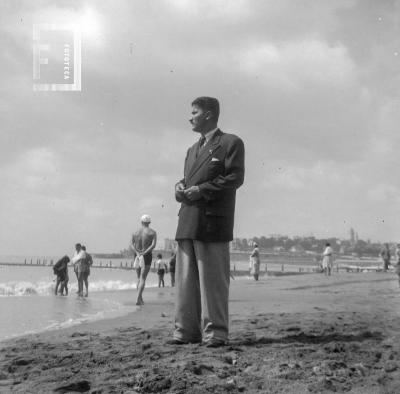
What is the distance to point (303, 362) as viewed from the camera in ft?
10.4

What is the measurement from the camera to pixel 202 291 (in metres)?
4.07

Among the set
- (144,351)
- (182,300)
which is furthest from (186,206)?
(144,351)

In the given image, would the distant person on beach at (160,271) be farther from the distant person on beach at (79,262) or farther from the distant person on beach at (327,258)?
the distant person on beach at (327,258)

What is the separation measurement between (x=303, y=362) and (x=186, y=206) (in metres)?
1.63

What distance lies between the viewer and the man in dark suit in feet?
13.3

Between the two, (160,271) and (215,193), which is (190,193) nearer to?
(215,193)

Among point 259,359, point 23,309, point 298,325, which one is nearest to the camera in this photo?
point 259,359

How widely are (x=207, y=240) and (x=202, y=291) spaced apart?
0.40 m

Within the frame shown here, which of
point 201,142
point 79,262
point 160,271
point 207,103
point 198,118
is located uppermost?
point 207,103

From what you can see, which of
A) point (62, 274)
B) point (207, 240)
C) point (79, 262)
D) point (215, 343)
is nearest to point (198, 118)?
point (207, 240)

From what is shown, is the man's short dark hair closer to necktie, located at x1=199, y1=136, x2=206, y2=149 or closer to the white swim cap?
necktie, located at x1=199, y1=136, x2=206, y2=149

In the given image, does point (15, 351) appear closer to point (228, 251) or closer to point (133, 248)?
point (228, 251)

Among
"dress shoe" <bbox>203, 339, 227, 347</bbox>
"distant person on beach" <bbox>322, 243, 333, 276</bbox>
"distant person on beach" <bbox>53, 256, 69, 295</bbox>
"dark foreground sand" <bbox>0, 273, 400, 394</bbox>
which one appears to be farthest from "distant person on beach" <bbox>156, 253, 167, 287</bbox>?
"dress shoe" <bbox>203, 339, 227, 347</bbox>

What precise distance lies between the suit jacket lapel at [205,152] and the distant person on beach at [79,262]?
36.6ft
